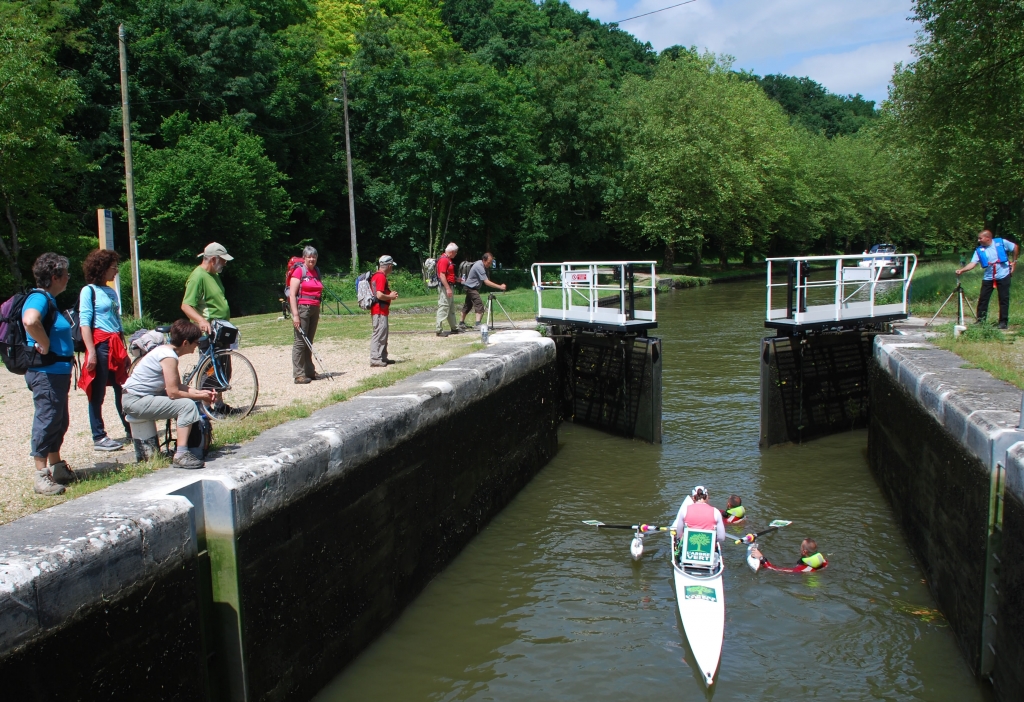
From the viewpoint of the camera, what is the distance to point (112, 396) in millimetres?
9805

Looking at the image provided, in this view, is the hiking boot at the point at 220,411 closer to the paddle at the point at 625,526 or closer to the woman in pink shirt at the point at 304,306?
the woman in pink shirt at the point at 304,306

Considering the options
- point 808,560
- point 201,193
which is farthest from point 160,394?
point 201,193

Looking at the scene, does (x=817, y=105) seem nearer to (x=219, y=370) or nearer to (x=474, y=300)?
(x=474, y=300)

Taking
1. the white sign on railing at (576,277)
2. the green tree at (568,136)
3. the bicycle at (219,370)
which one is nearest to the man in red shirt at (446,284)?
the white sign on railing at (576,277)

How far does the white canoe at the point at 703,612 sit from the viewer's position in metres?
6.62

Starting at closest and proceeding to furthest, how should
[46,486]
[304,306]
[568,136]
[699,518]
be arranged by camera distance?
1. [46,486]
2. [699,518]
3. [304,306]
4. [568,136]

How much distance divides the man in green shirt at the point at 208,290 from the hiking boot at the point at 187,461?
2465 millimetres

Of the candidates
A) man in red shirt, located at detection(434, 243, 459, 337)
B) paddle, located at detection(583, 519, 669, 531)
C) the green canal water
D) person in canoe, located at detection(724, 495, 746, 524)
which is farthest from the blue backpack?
man in red shirt, located at detection(434, 243, 459, 337)

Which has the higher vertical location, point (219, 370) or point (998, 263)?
point (998, 263)

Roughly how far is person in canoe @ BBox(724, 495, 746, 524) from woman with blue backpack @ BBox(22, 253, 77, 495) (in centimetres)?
679

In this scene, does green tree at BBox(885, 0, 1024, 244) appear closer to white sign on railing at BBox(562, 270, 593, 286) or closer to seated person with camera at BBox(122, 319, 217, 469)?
white sign on railing at BBox(562, 270, 593, 286)

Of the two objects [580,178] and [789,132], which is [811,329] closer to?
[580,178]

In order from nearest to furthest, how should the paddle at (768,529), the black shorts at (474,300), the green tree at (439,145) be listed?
the paddle at (768,529), the black shorts at (474,300), the green tree at (439,145)

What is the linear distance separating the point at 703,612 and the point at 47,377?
538 centimetres
